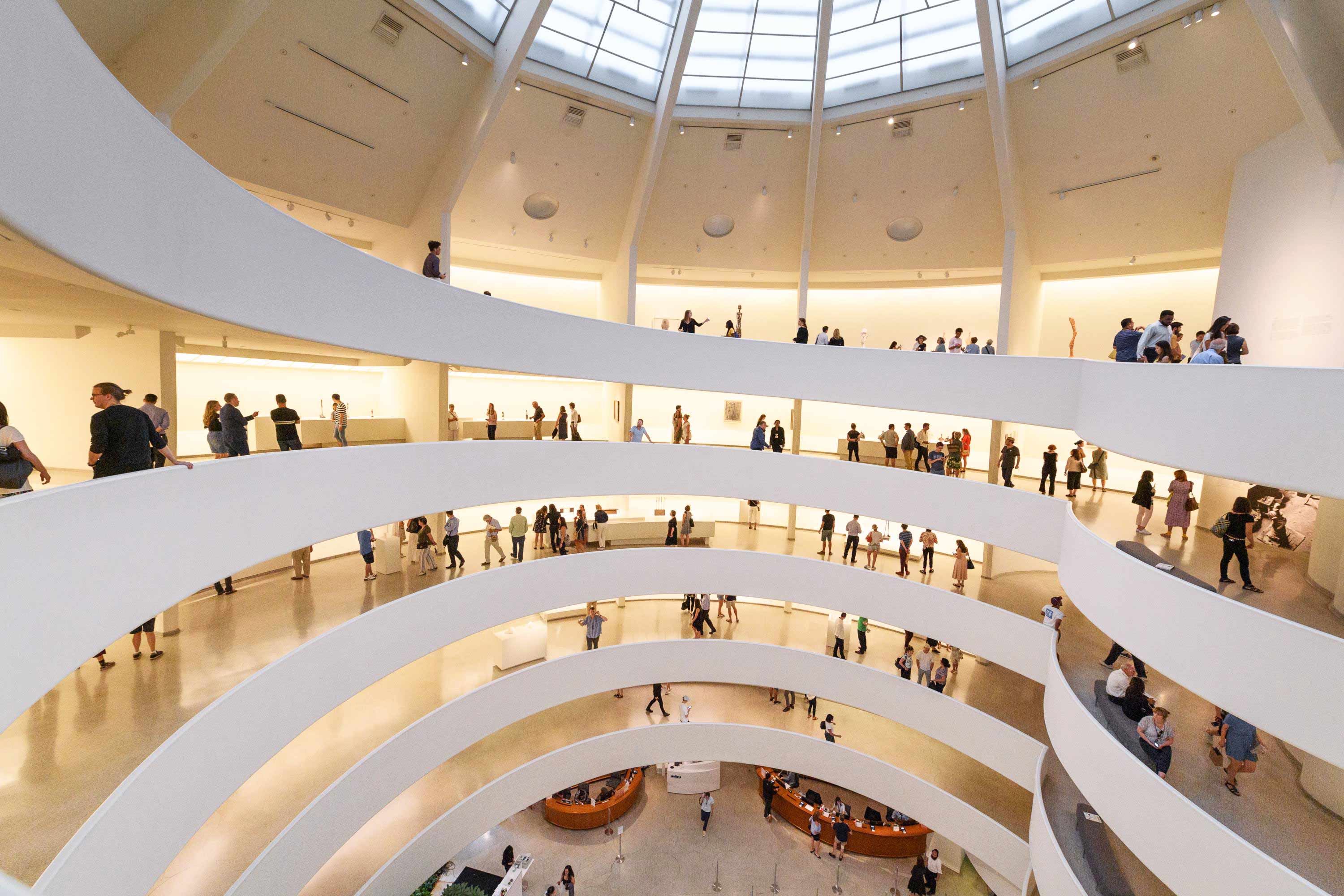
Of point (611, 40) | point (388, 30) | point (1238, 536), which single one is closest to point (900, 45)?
point (611, 40)

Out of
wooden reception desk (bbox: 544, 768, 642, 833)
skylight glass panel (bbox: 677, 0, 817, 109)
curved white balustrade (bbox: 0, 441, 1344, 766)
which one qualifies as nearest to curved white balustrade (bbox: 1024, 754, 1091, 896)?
curved white balustrade (bbox: 0, 441, 1344, 766)

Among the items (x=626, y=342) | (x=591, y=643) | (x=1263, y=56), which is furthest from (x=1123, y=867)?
(x=1263, y=56)

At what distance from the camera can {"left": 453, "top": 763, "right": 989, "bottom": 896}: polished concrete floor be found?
13.9 metres

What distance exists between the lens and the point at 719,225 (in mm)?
18016

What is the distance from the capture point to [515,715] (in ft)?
42.2

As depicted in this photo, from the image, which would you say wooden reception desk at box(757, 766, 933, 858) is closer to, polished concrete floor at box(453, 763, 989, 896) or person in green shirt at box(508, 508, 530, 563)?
polished concrete floor at box(453, 763, 989, 896)

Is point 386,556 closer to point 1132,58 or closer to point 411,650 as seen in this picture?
point 411,650

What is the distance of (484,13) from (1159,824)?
60.1ft

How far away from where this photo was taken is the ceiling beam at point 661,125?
13641mm

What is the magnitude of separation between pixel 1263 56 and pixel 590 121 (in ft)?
45.5

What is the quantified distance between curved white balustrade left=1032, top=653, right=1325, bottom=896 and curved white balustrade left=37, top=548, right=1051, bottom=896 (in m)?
3.30

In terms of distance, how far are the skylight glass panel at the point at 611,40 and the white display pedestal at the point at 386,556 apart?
38.7ft

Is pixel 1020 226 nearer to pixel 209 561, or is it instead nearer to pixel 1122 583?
pixel 1122 583

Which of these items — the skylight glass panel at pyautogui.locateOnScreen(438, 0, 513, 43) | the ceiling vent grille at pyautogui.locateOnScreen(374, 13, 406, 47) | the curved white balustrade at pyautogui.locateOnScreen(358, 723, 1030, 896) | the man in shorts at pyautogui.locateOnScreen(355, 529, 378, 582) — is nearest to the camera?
the curved white balustrade at pyautogui.locateOnScreen(358, 723, 1030, 896)
